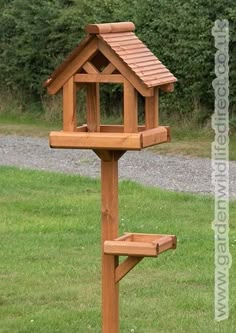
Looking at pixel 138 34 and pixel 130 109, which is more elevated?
pixel 138 34

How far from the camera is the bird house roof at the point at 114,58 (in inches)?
219

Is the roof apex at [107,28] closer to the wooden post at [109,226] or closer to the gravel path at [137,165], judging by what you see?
the wooden post at [109,226]

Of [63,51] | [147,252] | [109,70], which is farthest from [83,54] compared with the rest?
[63,51]

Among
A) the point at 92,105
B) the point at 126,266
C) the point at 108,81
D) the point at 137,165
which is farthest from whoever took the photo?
the point at 137,165

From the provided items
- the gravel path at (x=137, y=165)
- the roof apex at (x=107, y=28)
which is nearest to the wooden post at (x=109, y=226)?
the roof apex at (x=107, y=28)

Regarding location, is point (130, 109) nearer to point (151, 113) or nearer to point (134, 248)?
point (151, 113)

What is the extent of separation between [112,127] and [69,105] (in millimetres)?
287

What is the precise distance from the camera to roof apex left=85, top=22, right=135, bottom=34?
18.2 feet

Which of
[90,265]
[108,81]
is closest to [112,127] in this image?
[108,81]

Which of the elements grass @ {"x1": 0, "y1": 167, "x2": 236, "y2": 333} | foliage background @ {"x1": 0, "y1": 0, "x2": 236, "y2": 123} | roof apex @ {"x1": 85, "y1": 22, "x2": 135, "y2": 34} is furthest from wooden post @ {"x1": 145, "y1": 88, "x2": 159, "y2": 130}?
foliage background @ {"x1": 0, "y1": 0, "x2": 236, "y2": 123}

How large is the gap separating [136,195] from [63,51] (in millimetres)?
9207

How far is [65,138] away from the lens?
570cm

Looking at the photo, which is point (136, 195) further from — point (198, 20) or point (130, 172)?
point (198, 20)

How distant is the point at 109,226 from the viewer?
227 inches
